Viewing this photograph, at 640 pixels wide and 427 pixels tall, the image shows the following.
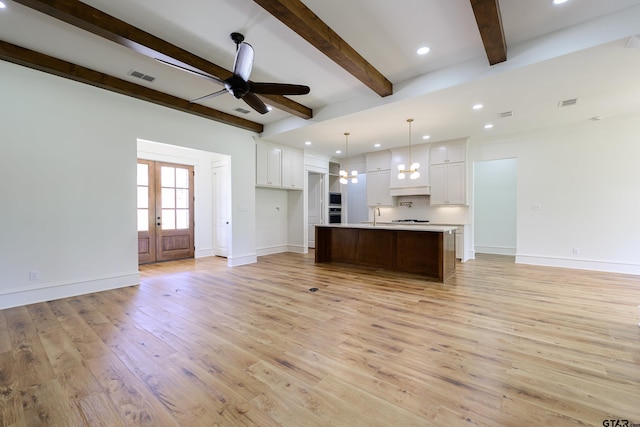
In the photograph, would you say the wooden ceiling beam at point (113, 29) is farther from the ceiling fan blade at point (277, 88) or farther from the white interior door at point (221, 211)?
the white interior door at point (221, 211)

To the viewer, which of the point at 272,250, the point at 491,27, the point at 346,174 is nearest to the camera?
the point at 491,27

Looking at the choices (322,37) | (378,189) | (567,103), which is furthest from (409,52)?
(378,189)

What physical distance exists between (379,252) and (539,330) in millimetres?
2932

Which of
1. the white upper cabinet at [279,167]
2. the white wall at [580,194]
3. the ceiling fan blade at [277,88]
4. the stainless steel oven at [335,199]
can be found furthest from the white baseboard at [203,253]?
the white wall at [580,194]

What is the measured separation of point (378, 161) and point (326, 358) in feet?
21.0

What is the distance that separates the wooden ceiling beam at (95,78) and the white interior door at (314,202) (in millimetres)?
3606

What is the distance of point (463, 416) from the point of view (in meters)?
1.59

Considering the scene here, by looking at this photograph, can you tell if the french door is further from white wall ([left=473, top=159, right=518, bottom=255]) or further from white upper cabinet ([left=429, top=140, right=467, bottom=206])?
white wall ([left=473, top=159, right=518, bottom=255])

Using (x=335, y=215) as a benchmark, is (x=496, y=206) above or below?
above

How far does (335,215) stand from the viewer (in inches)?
350

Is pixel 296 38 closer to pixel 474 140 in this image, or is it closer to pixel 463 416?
pixel 463 416

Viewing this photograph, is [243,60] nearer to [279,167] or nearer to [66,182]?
[66,182]

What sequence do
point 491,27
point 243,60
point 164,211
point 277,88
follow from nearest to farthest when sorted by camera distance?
point 491,27, point 243,60, point 277,88, point 164,211

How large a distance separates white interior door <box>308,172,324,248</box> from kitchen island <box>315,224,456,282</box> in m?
2.22
